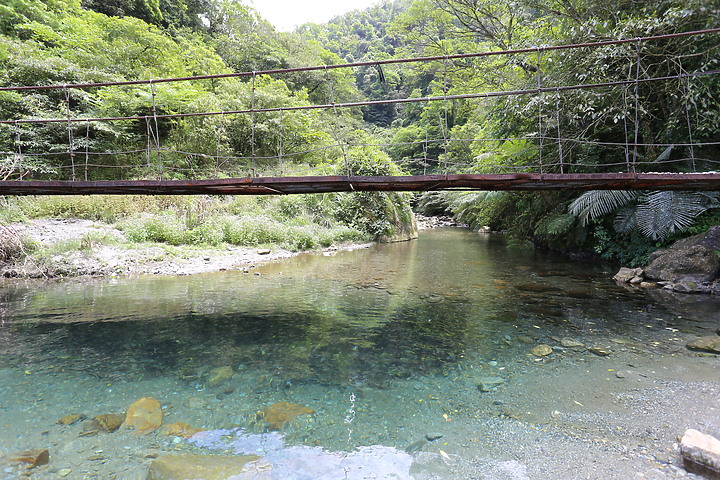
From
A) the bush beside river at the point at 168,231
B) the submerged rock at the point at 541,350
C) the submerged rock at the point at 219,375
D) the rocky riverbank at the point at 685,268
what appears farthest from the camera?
the bush beside river at the point at 168,231

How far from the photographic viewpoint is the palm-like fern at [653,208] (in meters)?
7.25

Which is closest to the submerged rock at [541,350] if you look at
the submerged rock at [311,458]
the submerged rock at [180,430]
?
the submerged rock at [311,458]

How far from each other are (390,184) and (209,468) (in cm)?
384

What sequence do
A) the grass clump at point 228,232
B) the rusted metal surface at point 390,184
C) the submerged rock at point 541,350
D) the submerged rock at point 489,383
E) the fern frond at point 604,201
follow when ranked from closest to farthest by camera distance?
the submerged rock at point 489,383, the submerged rock at point 541,350, the rusted metal surface at point 390,184, the fern frond at point 604,201, the grass clump at point 228,232

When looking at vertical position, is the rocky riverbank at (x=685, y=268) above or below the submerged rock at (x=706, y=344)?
above

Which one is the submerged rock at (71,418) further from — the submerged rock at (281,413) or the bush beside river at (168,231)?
the bush beside river at (168,231)

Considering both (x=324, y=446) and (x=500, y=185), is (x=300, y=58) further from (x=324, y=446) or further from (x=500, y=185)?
(x=324, y=446)

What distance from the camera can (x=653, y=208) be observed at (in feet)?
24.6

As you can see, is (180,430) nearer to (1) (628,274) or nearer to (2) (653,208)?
(1) (628,274)

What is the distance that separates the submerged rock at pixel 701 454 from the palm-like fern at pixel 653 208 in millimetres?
6634

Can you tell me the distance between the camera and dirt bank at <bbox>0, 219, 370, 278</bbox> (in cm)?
743

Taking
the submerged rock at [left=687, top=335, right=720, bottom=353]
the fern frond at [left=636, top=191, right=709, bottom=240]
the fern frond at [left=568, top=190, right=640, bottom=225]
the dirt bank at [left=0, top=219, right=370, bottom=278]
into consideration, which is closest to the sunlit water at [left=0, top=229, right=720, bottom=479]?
the submerged rock at [left=687, top=335, right=720, bottom=353]

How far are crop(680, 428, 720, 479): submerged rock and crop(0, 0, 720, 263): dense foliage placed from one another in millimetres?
2757

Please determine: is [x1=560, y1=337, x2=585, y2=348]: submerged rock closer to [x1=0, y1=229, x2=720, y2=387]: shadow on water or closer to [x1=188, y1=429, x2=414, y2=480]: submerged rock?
[x1=0, y1=229, x2=720, y2=387]: shadow on water
